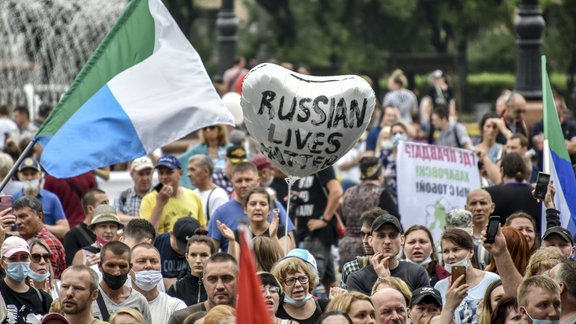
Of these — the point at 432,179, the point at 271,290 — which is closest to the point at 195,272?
the point at 271,290

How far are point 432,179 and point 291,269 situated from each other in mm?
5170

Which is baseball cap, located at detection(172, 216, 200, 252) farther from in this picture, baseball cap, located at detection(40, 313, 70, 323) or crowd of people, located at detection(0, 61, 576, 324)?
baseball cap, located at detection(40, 313, 70, 323)

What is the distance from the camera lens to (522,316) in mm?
8227

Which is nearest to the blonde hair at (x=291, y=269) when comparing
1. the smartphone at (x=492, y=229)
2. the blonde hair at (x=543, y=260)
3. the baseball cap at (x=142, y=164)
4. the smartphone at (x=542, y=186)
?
the smartphone at (x=492, y=229)

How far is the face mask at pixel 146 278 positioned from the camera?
10172 millimetres

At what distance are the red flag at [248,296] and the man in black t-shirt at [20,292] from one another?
3.42 m

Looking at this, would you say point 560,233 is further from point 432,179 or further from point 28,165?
point 28,165

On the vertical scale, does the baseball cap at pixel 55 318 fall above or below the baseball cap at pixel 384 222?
below

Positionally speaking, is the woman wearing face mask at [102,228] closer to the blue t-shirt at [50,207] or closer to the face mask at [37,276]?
the face mask at [37,276]

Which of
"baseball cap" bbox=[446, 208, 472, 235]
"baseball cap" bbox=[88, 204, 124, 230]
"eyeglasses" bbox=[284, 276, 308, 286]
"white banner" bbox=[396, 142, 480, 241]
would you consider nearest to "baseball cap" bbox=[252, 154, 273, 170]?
"white banner" bbox=[396, 142, 480, 241]

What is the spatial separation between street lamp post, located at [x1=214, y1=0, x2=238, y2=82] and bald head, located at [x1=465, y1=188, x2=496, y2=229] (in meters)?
11.6

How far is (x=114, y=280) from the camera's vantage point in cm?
982

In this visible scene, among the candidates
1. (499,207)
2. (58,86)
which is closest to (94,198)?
(499,207)

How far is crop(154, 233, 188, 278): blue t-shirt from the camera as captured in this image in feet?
38.8
